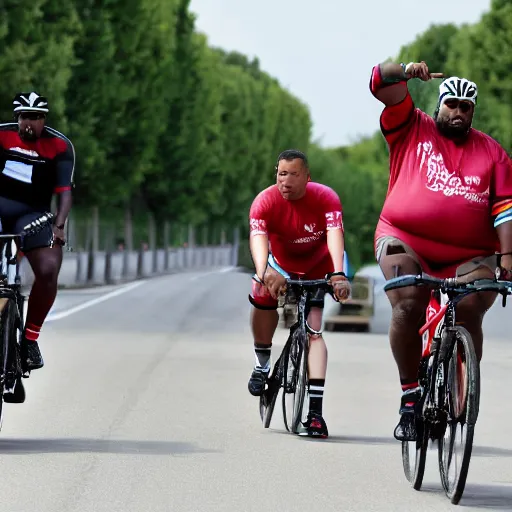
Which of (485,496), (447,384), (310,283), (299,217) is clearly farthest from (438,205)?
(299,217)

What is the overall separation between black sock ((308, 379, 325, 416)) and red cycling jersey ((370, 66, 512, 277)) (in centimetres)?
229

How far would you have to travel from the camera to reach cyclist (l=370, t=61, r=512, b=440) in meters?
8.75

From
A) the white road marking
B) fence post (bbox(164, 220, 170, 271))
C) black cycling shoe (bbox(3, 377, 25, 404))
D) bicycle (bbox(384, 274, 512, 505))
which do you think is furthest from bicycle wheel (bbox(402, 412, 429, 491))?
fence post (bbox(164, 220, 170, 271))

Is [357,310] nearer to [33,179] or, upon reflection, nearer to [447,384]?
[33,179]

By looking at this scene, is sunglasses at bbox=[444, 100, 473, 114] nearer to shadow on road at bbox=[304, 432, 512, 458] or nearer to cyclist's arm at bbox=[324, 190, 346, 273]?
cyclist's arm at bbox=[324, 190, 346, 273]

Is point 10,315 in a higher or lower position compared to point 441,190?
lower

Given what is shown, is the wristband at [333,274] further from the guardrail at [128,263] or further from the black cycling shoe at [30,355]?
the guardrail at [128,263]

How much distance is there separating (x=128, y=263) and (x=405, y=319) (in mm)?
58130

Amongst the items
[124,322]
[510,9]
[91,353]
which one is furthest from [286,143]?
[91,353]

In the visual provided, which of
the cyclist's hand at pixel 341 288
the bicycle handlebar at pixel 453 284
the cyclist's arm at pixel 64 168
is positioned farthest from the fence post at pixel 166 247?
the bicycle handlebar at pixel 453 284

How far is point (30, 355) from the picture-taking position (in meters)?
10.9

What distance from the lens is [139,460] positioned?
9.79 metres

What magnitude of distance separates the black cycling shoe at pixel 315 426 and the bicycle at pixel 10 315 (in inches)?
67.3

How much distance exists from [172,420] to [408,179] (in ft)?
12.1
